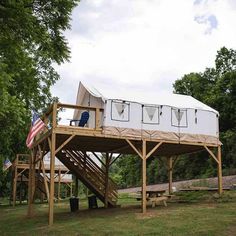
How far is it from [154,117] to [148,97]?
1345mm

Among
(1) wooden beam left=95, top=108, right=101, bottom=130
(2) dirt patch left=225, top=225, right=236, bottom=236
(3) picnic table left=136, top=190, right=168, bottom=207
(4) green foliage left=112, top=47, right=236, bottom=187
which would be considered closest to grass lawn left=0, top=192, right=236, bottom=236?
(2) dirt patch left=225, top=225, right=236, bottom=236

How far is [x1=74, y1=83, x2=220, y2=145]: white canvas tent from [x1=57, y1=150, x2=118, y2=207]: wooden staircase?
2.32 meters

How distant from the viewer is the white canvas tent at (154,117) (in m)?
17.1

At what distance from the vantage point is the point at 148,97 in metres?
19.0

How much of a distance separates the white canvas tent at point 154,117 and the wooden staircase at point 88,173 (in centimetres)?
232

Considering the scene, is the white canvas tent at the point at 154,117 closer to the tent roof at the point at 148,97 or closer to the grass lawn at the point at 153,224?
the tent roof at the point at 148,97

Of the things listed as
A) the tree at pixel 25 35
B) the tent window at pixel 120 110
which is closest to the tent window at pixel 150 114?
the tent window at pixel 120 110

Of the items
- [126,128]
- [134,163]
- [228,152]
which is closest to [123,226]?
[126,128]

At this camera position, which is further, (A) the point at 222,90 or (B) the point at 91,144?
(A) the point at 222,90

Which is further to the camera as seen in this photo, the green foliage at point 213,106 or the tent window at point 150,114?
the green foliage at point 213,106

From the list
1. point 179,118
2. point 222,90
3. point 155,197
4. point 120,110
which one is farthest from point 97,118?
point 222,90

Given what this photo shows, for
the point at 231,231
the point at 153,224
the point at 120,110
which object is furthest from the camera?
the point at 120,110

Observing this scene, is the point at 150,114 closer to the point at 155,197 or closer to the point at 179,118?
the point at 179,118

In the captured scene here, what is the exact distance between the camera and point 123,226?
1297 centimetres
